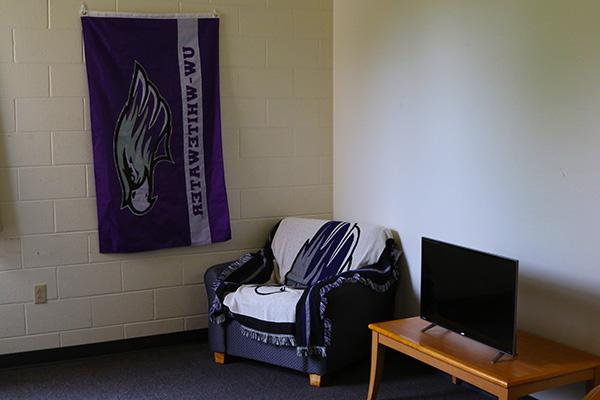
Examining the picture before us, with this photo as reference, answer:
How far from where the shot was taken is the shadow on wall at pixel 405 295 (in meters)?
3.88

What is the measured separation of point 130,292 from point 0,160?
1.06 m

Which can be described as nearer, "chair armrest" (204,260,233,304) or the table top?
the table top

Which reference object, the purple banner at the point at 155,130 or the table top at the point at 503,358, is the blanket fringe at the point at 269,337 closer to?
the table top at the point at 503,358

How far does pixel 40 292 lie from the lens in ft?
12.8

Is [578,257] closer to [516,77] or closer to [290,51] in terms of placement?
[516,77]

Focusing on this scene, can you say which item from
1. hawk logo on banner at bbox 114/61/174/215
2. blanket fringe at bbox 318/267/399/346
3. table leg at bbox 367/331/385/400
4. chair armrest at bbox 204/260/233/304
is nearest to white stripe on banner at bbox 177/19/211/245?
hawk logo on banner at bbox 114/61/174/215

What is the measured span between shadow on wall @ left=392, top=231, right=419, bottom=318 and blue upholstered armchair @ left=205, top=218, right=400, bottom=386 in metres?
0.09

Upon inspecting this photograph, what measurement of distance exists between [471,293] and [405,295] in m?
1.07

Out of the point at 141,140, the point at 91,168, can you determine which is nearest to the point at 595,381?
the point at 141,140

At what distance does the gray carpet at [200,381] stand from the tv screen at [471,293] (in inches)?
21.9

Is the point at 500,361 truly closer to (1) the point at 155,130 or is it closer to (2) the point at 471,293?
(2) the point at 471,293

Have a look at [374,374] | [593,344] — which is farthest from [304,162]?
[593,344]

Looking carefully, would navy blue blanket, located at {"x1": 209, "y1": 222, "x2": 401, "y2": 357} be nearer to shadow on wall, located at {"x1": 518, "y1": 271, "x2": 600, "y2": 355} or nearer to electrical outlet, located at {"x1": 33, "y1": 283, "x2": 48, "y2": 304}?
shadow on wall, located at {"x1": 518, "y1": 271, "x2": 600, "y2": 355}

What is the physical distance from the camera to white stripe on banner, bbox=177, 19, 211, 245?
13.4 ft
